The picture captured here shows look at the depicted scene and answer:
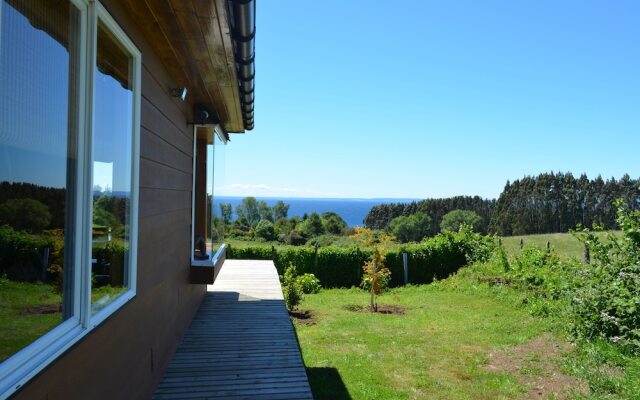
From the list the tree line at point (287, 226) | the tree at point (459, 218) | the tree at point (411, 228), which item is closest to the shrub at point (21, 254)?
the tree line at point (287, 226)

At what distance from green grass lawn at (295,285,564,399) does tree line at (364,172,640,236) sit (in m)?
33.7

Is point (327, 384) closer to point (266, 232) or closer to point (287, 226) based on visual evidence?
point (266, 232)

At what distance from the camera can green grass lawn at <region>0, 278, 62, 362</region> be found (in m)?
1.23

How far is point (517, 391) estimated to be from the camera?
5391 millimetres

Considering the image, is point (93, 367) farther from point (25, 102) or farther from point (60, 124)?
point (25, 102)

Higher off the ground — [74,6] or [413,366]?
[74,6]

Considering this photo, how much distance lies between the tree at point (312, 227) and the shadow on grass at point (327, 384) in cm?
3049

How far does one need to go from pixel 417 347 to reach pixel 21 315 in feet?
23.3

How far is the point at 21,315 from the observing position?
4.37 ft

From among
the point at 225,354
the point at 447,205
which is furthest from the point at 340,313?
the point at 447,205

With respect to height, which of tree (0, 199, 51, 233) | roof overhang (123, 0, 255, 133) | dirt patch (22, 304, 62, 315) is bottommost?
dirt patch (22, 304, 62, 315)

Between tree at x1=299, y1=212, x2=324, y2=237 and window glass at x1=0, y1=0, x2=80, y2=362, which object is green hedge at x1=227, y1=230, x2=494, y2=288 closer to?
window glass at x1=0, y1=0, x2=80, y2=362

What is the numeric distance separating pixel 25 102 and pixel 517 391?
5.80 m

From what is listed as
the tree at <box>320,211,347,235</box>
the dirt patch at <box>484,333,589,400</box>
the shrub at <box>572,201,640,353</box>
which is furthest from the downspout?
the tree at <box>320,211,347,235</box>
